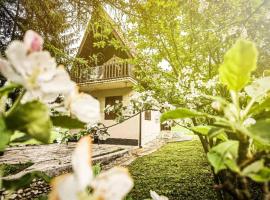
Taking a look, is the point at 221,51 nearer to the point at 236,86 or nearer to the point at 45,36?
the point at 45,36

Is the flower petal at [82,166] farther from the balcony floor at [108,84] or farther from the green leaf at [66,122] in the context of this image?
the balcony floor at [108,84]

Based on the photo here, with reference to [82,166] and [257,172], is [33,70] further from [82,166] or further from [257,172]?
[257,172]

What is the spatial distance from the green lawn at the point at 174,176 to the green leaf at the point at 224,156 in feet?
17.3

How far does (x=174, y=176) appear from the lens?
25.8ft

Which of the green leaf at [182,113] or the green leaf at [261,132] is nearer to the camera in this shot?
the green leaf at [261,132]

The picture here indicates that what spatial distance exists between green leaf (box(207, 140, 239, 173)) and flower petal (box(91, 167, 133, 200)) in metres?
0.19

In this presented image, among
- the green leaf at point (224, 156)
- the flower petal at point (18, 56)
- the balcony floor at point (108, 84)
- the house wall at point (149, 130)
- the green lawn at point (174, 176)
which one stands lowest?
the green lawn at point (174, 176)

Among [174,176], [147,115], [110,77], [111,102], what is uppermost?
[110,77]

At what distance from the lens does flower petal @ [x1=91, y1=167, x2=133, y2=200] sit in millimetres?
374

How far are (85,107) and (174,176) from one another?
7635mm

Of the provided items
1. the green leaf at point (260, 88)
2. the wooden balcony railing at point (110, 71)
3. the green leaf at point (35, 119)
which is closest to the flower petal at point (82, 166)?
the green leaf at point (35, 119)

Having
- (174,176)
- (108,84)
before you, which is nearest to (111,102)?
(108,84)

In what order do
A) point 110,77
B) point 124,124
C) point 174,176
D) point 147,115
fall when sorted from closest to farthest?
point 174,176 → point 110,77 → point 124,124 → point 147,115

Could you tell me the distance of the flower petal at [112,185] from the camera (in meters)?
0.37
